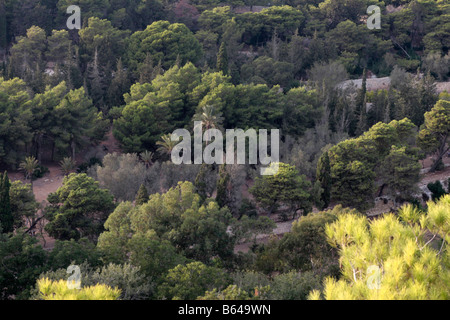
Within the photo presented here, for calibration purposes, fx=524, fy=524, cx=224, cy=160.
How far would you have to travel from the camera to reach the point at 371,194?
116 feet

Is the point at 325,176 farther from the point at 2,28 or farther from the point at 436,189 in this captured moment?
the point at 2,28

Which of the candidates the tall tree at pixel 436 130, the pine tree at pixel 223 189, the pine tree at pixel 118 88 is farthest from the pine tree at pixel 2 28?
the tall tree at pixel 436 130

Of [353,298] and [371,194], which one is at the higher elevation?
[353,298]

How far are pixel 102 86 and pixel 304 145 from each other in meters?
19.6

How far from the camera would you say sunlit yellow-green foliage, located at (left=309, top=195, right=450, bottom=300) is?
10447mm

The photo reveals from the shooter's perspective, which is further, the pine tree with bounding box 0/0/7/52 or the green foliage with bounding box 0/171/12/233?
the pine tree with bounding box 0/0/7/52

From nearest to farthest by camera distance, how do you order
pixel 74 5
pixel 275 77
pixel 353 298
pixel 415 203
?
1. pixel 353 298
2. pixel 415 203
3. pixel 275 77
4. pixel 74 5

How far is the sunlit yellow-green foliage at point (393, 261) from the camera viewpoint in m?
10.4

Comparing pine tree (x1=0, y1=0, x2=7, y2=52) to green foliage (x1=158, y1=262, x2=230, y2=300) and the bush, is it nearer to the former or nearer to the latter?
the bush

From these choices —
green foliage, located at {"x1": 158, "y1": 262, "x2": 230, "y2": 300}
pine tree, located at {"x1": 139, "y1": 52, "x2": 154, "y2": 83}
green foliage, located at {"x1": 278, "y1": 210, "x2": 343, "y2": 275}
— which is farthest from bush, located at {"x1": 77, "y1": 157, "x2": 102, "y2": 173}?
green foliage, located at {"x1": 158, "y1": 262, "x2": 230, "y2": 300}

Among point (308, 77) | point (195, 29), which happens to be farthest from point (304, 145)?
point (195, 29)

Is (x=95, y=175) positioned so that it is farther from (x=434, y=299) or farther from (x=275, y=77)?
(x=434, y=299)

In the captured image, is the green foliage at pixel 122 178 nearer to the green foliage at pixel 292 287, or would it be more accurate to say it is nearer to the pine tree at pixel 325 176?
the pine tree at pixel 325 176

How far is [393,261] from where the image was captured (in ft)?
36.3
